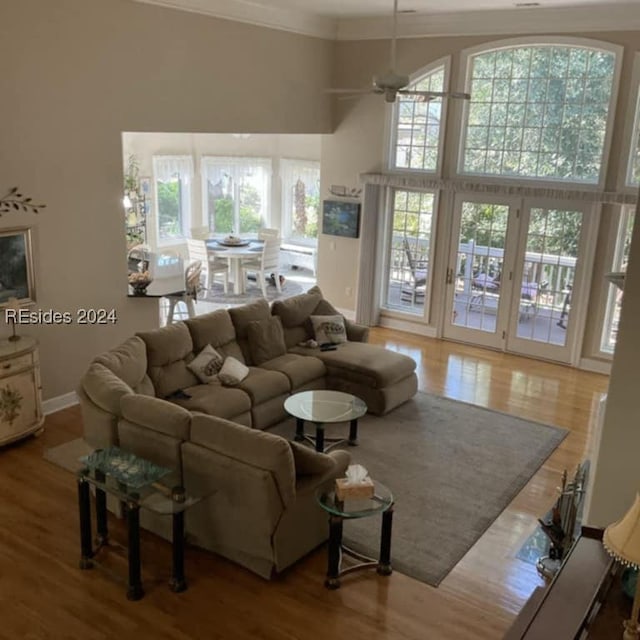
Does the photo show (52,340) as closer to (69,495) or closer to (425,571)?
(69,495)

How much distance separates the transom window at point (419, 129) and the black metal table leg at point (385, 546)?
649 centimetres

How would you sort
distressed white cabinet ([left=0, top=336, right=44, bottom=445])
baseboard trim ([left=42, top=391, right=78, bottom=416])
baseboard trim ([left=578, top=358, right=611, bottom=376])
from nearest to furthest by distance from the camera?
distressed white cabinet ([left=0, top=336, right=44, bottom=445]) → baseboard trim ([left=42, top=391, right=78, bottom=416]) → baseboard trim ([left=578, top=358, right=611, bottom=376])

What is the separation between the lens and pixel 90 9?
7.01 meters

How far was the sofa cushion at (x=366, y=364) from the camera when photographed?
7615 mm

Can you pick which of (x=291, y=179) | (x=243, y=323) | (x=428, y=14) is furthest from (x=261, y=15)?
(x=291, y=179)

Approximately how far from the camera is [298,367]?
298 inches

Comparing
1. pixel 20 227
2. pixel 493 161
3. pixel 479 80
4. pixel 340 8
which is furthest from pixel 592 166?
pixel 20 227

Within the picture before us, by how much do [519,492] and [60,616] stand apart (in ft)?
12.6

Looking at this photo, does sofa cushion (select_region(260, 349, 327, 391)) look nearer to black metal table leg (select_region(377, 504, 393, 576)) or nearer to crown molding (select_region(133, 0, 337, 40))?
black metal table leg (select_region(377, 504, 393, 576))

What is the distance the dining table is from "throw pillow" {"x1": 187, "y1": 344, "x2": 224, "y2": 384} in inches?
216

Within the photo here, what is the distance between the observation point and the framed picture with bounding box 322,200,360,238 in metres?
10.9

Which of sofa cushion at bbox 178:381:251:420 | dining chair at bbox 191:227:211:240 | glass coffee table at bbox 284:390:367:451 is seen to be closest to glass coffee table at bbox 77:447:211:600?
sofa cushion at bbox 178:381:251:420

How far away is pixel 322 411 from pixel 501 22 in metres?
5.85

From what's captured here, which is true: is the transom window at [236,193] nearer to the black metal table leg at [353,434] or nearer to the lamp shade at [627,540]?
the black metal table leg at [353,434]
